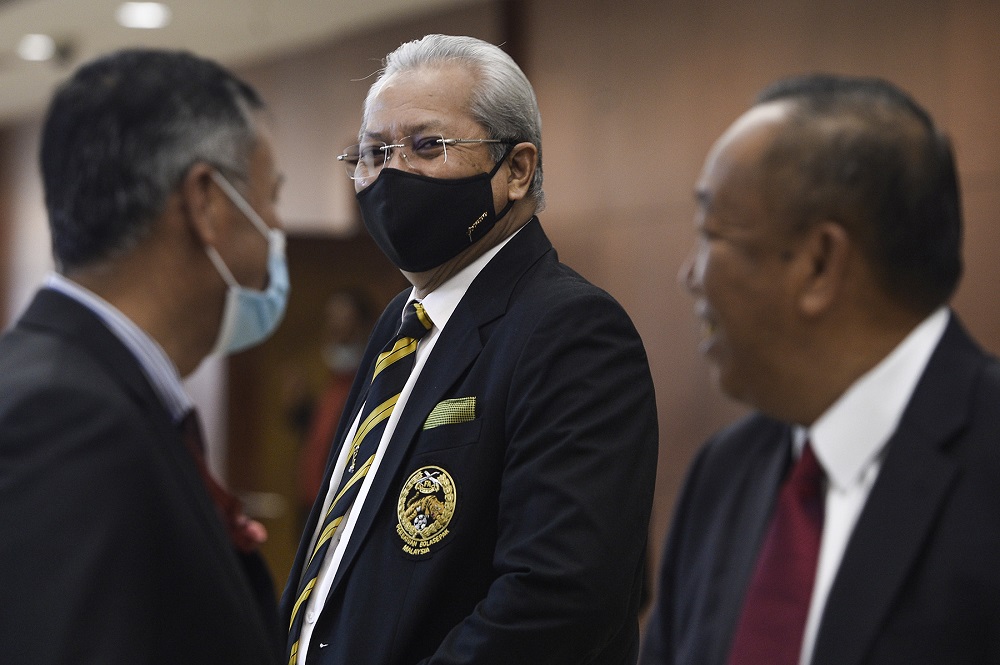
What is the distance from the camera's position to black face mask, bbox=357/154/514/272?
5.16 ft

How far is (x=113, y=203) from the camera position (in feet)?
4.16

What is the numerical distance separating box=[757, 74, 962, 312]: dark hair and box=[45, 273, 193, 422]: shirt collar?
0.74 m

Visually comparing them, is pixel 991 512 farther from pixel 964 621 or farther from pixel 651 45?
pixel 651 45

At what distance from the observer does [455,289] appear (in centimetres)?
164

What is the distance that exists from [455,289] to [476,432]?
23 centimetres

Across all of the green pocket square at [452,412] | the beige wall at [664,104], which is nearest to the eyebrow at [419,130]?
the green pocket square at [452,412]

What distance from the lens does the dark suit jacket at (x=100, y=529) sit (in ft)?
3.43

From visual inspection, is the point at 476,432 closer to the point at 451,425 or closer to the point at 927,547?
the point at 451,425

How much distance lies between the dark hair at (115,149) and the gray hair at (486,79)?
0.35m

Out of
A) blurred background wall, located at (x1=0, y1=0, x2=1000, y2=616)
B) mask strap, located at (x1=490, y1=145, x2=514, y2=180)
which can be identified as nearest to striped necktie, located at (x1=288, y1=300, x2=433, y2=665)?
mask strap, located at (x1=490, y1=145, x2=514, y2=180)

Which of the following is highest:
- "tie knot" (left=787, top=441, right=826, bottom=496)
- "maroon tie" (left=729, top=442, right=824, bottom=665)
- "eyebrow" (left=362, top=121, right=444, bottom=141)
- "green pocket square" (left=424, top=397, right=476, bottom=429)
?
"eyebrow" (left=362, top=121, right=444, bottom=141)

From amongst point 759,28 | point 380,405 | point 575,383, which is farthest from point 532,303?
point 759,28

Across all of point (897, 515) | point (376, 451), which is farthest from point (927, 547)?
point (376, 451)

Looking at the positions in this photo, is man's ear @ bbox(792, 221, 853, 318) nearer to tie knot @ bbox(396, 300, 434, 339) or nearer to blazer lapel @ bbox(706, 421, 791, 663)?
blazer lapel @ bbox(706, 421, 791, 663)
